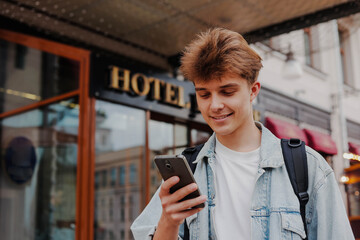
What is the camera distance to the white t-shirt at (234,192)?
155 cm

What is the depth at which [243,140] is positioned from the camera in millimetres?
1690

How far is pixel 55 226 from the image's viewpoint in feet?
19.9

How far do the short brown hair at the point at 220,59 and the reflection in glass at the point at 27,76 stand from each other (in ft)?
15.4

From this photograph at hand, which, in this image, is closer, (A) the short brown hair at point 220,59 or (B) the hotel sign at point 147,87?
(A) the short brown hair at point 220,59

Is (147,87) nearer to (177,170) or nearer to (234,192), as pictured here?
(234,192)

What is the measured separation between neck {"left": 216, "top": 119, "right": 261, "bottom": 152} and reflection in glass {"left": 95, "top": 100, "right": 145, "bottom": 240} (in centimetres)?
438

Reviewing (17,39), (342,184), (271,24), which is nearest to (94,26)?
(17,39)

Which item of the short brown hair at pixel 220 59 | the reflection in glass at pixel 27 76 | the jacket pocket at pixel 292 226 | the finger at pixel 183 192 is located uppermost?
the reflection in glass at pixel 27 76

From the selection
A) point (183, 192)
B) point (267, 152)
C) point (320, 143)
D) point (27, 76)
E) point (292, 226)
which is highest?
point (27, 76)

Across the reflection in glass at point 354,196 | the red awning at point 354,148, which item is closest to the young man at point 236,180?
the reflection in glass at point 354,196

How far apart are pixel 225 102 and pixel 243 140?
0.71 feet

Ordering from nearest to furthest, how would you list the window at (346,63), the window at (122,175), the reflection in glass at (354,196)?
1. the window at (122,175)
2. the reflection in glass at (354,196)
3. the window at (346,63)

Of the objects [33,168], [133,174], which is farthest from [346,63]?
[33,168]

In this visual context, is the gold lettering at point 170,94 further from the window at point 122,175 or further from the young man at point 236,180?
the young man at point 236,180
